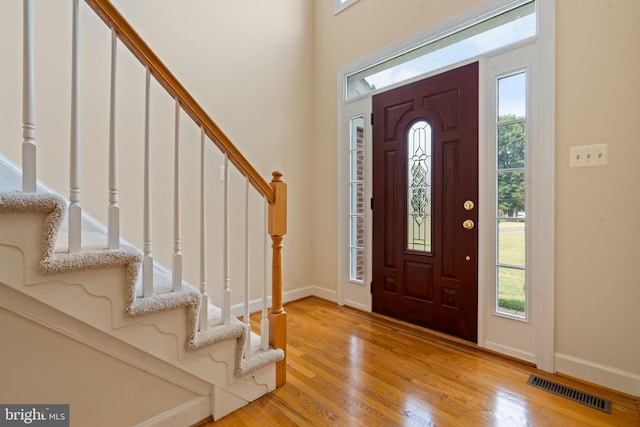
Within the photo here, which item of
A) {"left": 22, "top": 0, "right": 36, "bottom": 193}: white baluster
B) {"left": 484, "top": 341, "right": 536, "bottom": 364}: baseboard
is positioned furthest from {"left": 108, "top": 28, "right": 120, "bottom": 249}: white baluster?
{"left": 484, "top": 341, "right": 536, "bottom": 364}: baseboard

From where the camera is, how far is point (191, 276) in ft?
8.17

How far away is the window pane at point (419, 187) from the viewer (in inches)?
99.5

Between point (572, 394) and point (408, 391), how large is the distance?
0.90 m

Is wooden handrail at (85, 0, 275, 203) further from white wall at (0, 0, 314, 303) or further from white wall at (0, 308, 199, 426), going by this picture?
white wall at (0, 0, 314, 303)

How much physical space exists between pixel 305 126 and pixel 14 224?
2.76 metres

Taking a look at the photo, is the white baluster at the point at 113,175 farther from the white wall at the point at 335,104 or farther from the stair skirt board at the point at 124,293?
the white wall at the point at 335,104

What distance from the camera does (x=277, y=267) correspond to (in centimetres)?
173

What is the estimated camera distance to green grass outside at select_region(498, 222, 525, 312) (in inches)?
81.0

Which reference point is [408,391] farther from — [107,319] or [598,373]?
[107,319]

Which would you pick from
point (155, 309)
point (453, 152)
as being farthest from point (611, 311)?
point (155, 309)

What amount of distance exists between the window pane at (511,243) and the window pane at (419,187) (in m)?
0.54

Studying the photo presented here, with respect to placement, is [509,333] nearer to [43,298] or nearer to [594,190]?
[594,190]

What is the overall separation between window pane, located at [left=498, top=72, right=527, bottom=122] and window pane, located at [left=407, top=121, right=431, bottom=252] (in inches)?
21.4

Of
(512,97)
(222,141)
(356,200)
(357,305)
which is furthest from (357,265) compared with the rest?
(222,141)
